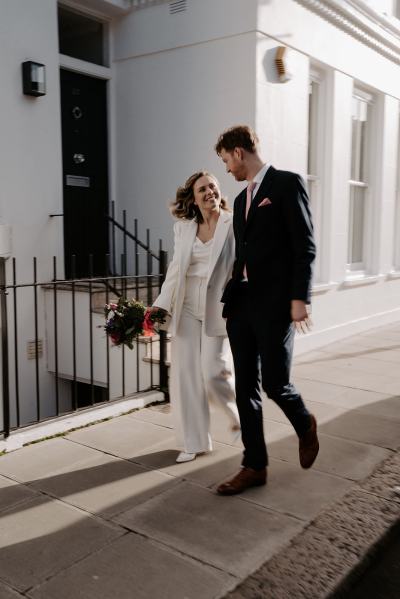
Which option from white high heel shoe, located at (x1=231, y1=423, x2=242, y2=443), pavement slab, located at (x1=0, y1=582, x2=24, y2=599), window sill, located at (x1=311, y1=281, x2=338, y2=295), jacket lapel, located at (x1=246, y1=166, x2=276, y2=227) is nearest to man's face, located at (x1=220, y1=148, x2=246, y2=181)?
jacket lapel, located at (x1=246, y1=166, x2=276, y2=227)

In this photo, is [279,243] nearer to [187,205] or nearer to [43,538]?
[187,205]

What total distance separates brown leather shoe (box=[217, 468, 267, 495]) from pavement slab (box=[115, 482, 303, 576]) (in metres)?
0.05

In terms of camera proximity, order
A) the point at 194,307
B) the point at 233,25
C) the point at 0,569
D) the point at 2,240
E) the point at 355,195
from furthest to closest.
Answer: the point at 355,195 → the point at 233,25 → the point at 2,240 → the point at 194,307 → the point at 0,569

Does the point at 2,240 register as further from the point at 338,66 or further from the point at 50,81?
the point at 338,66

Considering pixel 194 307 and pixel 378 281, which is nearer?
pixel 194 307

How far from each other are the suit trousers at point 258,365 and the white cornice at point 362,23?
4818 millimetres

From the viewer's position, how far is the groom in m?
3.06

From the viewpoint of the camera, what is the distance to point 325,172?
7586mm

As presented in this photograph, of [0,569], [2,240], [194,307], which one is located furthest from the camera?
[2,240]

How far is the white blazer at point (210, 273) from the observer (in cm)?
367

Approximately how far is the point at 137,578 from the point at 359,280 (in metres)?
6.54

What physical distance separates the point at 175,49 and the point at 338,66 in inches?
84.4

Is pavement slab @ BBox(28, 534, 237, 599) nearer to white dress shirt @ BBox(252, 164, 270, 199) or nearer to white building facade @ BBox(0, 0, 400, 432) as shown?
white dress shirt @ BBox(252, 164, 270, 199)

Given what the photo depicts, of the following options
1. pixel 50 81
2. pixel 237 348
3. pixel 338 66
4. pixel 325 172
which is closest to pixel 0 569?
pixel 237 348
